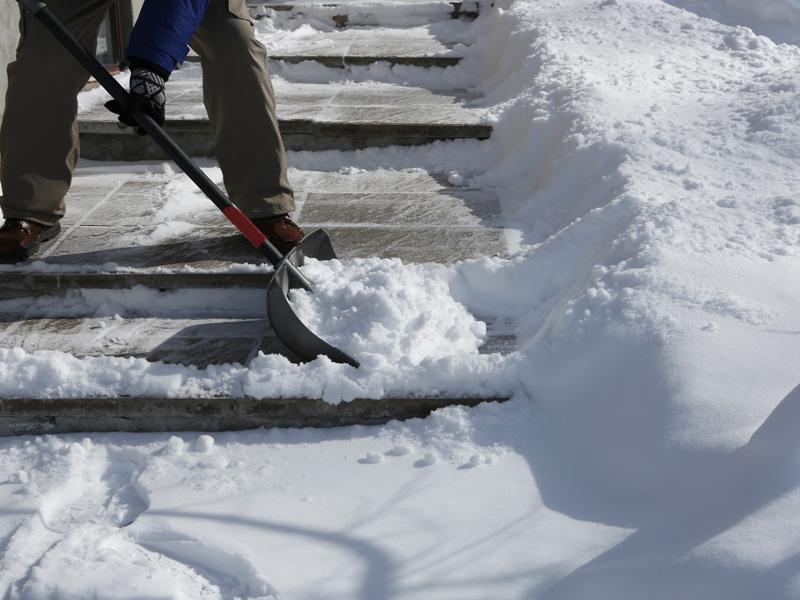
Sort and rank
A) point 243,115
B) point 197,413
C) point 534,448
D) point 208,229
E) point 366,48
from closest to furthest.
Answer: point 534,448 → point 197,413 → point 243,115 → point 208,229 → point 366,48

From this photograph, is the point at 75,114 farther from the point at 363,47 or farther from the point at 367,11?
the point at 367,11

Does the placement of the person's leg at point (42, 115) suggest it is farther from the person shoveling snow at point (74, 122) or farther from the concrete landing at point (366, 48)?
the concrete landing at point (366, 48)

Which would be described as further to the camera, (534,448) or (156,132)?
(156,132)

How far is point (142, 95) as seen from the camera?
8.91 feet

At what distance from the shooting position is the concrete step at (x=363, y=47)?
559 cm

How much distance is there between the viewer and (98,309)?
3.02 meters

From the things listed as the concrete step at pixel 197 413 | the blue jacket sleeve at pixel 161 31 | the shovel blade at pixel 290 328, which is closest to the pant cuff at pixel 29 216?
the blue jacket sleeve at pixel 161 31

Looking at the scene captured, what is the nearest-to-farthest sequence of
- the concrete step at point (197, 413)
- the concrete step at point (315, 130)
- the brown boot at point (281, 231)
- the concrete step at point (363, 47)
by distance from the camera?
the concrete step at point (197, 413) → the brown boot at point (281, 231) → the concrete step at point (315, 130) → the concrete step at point (363, 47)

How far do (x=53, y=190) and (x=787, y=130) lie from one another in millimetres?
2543

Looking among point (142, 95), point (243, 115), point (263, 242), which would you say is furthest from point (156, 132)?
point (243, 115)

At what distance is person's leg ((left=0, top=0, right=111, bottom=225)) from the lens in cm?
303

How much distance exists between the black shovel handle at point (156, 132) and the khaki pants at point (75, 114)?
0.80 feet

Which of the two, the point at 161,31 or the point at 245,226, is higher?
the point at 161,31

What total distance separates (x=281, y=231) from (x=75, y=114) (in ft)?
2.54
